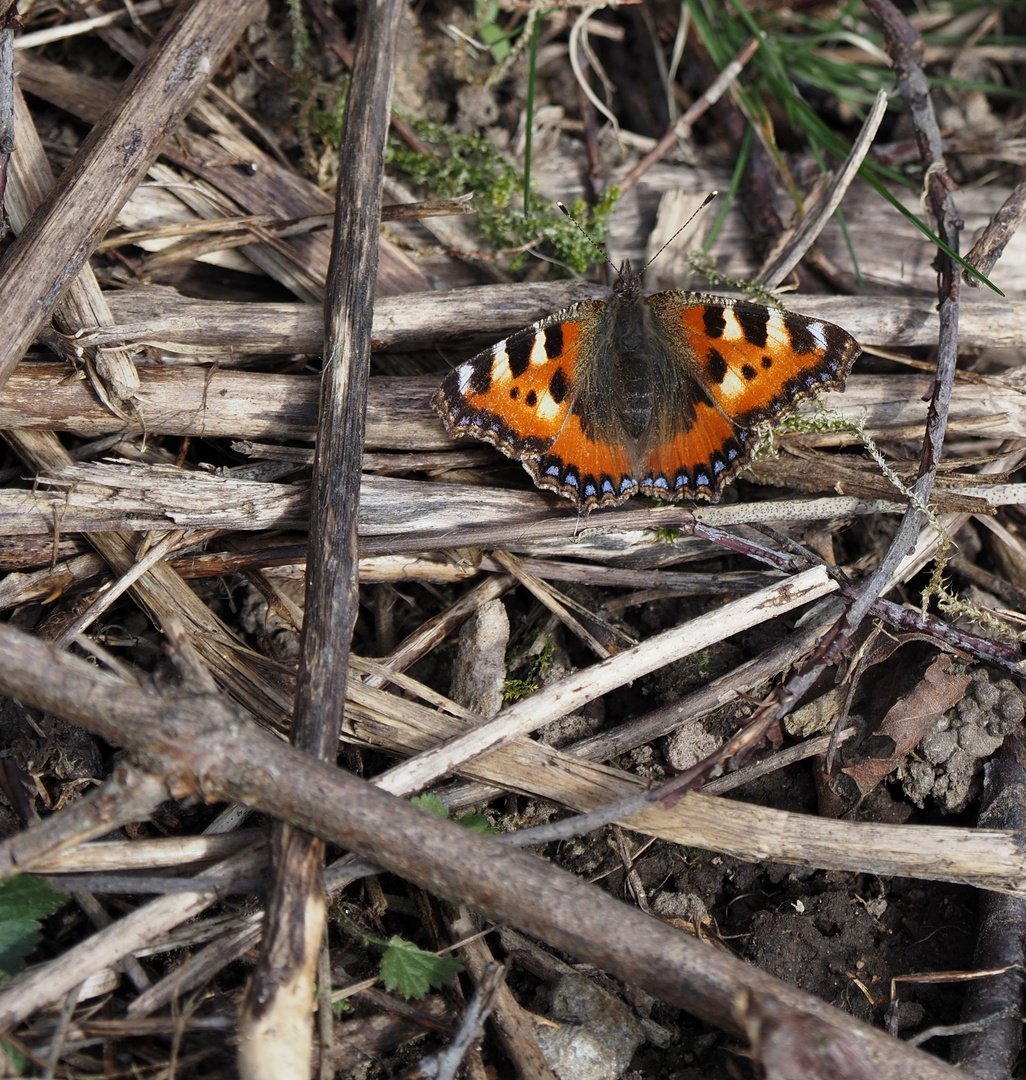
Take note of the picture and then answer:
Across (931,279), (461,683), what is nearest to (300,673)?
(461,683)

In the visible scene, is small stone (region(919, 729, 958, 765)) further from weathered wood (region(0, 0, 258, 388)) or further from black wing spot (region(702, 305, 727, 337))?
weathered wood (region(0, 0, 258, 388))

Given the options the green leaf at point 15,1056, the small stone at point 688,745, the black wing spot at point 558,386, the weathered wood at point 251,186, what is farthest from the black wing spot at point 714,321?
the green leaf at point 15,1056

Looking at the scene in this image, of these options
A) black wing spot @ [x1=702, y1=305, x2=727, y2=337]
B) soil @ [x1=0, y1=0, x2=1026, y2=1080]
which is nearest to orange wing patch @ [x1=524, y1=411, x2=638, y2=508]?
soil @ [x1=0, y1=0, x2=1026, y2=1080]

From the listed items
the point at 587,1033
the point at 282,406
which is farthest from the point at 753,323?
the point at 587,1033

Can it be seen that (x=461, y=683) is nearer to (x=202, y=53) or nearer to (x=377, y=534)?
(x=377, y=534)

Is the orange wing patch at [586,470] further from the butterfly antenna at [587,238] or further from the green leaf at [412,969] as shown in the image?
the green leaf at [412,969]

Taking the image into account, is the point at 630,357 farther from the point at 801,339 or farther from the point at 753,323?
the point at 801,339

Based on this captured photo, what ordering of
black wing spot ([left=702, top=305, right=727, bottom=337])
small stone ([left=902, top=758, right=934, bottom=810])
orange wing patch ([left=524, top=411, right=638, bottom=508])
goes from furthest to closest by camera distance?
black wing spot ([left=702, top=305, right=727, bottom=337]), orange wing patch ([left=524, top=411, right=638, bottom=508]), small stone ([left=902, top=758, right=934, bottom=810])
